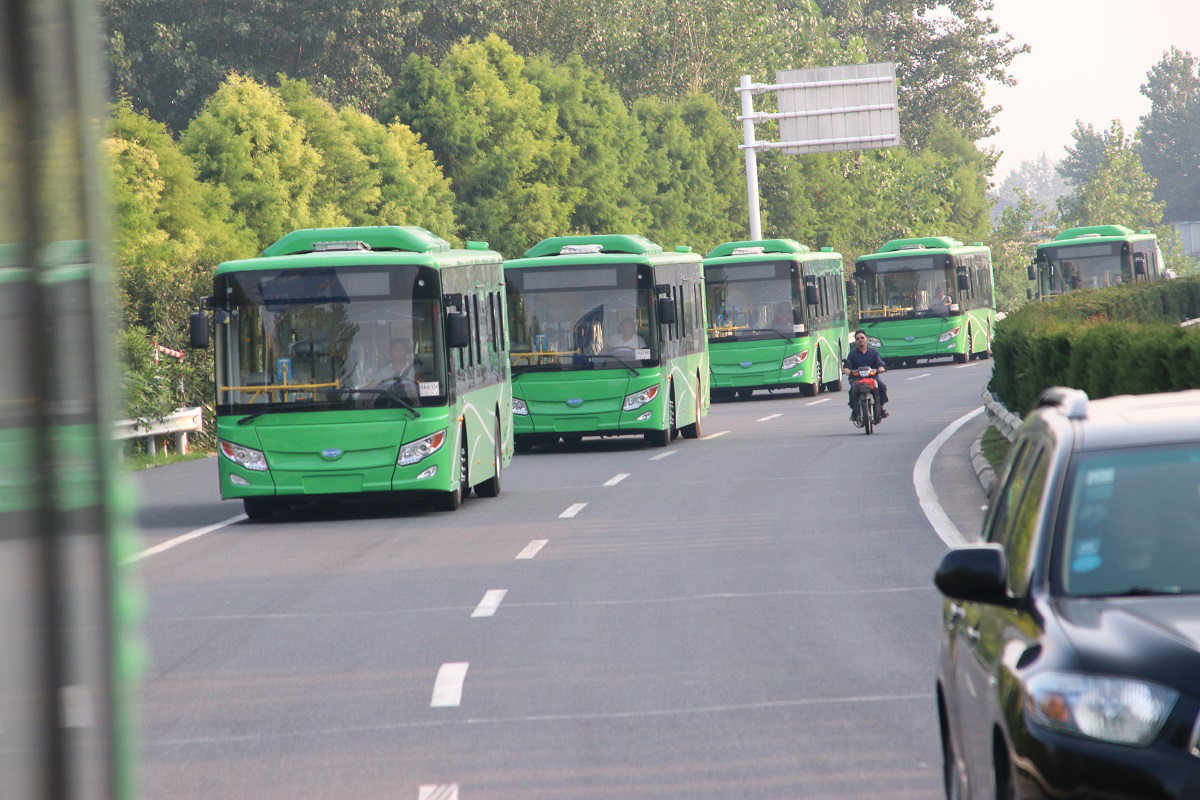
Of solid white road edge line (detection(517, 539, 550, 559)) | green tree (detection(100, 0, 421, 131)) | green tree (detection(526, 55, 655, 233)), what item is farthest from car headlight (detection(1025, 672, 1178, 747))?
green tree (detection(526, 55, 655, 233))

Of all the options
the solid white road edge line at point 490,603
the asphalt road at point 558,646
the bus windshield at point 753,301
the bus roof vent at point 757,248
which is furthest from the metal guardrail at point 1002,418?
the bus roof vent at point 757,248

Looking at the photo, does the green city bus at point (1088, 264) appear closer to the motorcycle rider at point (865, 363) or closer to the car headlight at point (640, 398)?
the motorcycle rider at point (865, 363)

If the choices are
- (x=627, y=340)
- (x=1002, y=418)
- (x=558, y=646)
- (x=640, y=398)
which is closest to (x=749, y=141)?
(x=627, y=340)

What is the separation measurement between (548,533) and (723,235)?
64012 mm

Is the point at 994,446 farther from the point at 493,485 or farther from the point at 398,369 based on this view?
the point at 398,369

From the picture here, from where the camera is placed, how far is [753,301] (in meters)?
41.2

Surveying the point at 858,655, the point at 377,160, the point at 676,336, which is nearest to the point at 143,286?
the point at 676,336

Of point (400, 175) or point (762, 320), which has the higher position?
point (400, 175)

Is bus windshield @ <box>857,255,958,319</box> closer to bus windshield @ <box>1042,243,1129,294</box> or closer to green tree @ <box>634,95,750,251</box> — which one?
bus windshield @ <box>1042,243,1129,294</box>

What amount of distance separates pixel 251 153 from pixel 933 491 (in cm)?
3437

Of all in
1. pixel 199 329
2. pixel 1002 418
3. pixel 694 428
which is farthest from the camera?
pixel 694 428

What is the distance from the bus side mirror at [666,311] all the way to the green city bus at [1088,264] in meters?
28.0

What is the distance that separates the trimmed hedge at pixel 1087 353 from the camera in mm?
15547

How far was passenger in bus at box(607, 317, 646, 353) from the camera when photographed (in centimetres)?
2798
